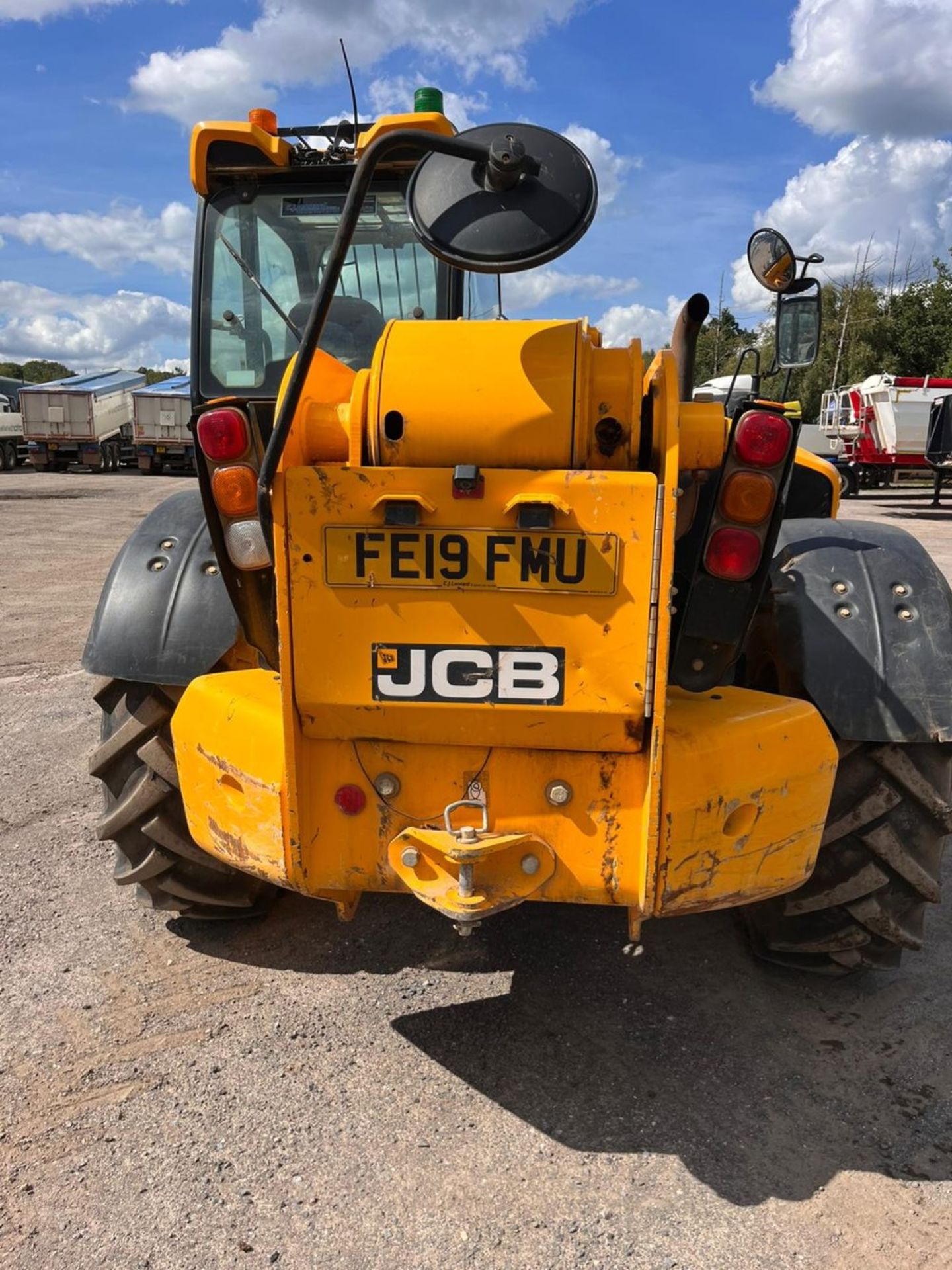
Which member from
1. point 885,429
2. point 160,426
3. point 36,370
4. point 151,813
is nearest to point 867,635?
point 151,813

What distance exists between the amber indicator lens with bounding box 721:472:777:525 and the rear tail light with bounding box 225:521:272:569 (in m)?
1.06

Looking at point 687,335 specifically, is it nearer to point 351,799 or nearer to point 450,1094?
point 351,799

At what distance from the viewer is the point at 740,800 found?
219cm

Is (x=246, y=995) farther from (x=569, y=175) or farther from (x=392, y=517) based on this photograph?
(x=569, y=175)

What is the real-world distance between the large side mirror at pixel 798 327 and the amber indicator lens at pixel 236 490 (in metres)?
1.34

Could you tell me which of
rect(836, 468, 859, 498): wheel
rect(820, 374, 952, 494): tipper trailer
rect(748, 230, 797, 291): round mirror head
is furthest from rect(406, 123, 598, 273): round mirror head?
rect(836, 468, 859, 498): wheel

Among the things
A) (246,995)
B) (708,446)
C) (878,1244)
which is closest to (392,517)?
(708,446)

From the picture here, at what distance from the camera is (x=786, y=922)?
9.61 feet

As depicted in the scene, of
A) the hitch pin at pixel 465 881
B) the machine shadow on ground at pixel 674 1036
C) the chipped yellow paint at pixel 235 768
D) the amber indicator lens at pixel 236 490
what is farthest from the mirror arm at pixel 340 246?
the machine shadow on ground at pixel 674 1036

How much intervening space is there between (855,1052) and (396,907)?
1.54 m

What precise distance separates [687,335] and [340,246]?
1.26 m

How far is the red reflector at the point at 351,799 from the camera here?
2.29 meters

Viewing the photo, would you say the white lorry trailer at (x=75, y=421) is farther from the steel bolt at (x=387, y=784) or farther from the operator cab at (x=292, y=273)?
the steel bolt at (x=387, y=784)

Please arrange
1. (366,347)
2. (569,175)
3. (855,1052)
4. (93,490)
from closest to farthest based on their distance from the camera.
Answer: (569,175) → (855,1052) → (366,347) → (93,490)
